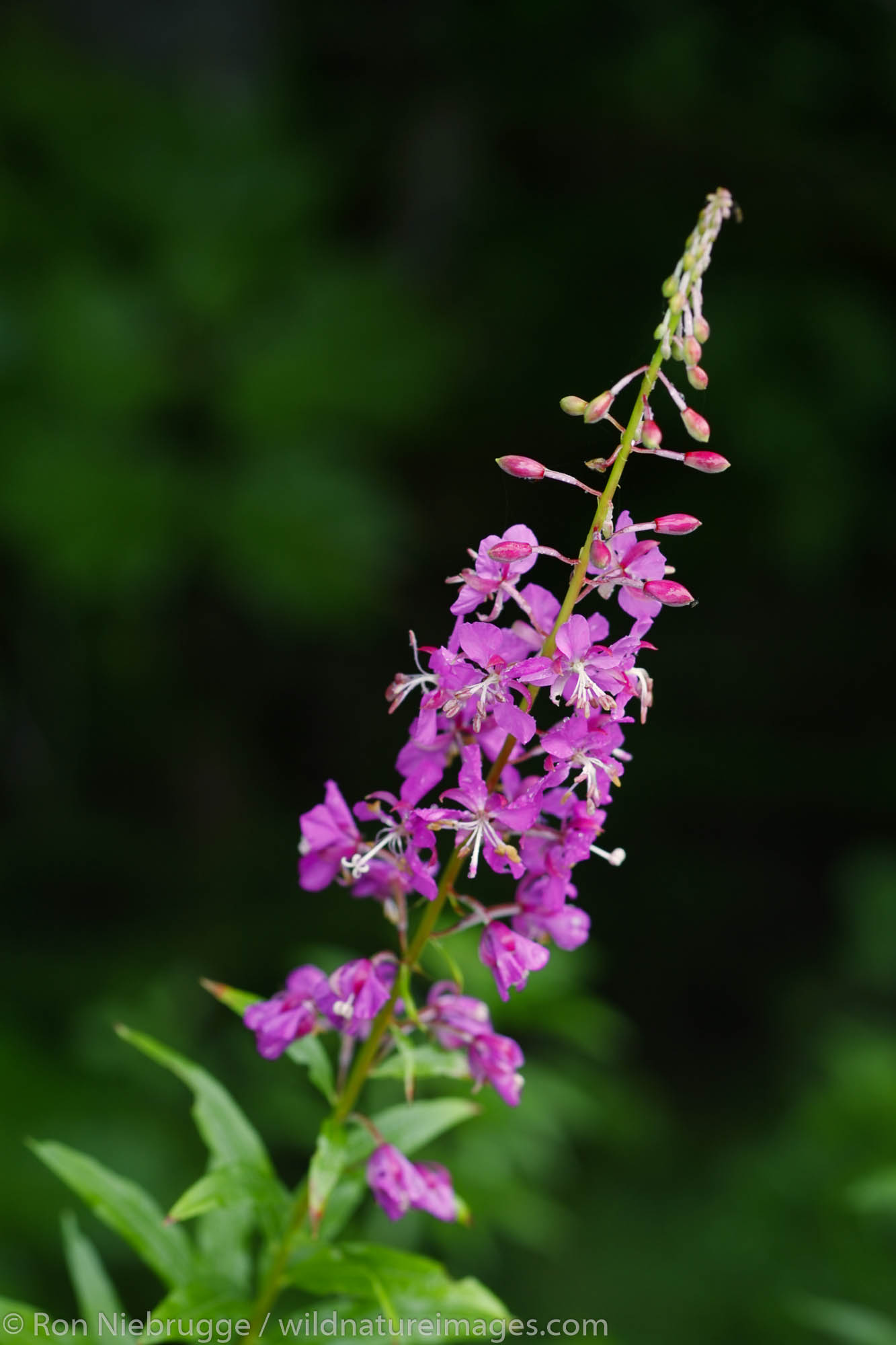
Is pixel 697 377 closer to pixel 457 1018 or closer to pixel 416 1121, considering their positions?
pixel 457 1018

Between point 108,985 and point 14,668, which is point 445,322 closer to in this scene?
point 14,668

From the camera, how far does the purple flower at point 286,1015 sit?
2.04 m

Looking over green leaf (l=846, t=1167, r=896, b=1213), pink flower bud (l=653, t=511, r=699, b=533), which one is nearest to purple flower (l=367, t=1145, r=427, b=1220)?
green leaf (l=846, t=1167, r=896, b=1213)

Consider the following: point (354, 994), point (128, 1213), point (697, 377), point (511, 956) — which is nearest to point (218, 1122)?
point (128, 1213)

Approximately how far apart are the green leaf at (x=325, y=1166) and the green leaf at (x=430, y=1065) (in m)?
0.11

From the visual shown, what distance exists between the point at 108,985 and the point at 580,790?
454 centimetres

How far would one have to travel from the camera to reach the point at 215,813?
7641 millimetres

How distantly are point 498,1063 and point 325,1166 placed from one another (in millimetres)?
339

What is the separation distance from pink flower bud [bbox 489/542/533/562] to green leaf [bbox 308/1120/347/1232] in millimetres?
1018

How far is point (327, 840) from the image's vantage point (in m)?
2.03

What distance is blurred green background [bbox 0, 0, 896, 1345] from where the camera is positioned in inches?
228

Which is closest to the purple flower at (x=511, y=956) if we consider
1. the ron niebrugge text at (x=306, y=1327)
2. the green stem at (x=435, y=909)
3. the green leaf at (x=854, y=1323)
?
the green stem at (x=435, y=909)

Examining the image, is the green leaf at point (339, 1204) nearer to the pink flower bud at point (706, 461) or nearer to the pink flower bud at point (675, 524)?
the pink flower bud at point (675, 524)

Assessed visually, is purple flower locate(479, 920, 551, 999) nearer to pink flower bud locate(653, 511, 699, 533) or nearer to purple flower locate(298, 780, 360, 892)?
purple flower locate(298, 780, 360, 892)
